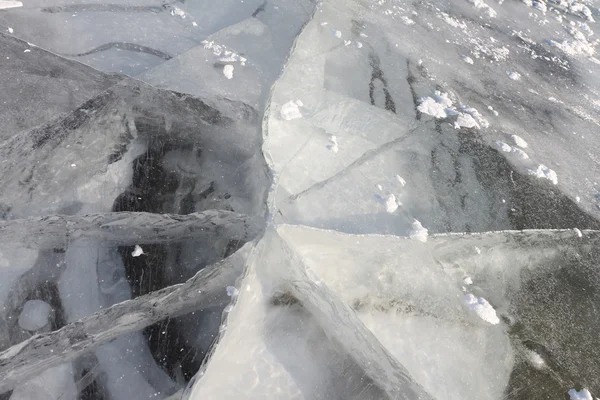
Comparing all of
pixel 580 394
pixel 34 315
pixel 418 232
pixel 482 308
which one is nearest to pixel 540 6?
pixel 418 232

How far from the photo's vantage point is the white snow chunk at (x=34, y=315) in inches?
49.3

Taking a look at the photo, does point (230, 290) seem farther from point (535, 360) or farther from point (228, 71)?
point (228, 71)

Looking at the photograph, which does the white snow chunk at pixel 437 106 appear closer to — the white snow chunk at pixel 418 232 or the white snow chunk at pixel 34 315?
the white snow chunk at pixel 418 232

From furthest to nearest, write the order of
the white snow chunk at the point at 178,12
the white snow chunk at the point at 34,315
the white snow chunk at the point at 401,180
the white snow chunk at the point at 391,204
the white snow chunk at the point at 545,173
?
the white snow chunk at the point at 178,12 → the white snow chunk at the point at 545,173 → the white snow chunk at the point at 401,180 → the white snow chunk at the point at 391,204 → the white snow chunk at the point at 34,315

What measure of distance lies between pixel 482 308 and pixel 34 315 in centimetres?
125

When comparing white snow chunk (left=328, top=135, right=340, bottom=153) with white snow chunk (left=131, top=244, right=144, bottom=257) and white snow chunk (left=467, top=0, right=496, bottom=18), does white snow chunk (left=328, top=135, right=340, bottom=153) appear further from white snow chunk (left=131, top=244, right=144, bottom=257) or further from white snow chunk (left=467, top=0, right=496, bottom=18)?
white snow chunk (left=467, top=0, right=496, bottom=18)

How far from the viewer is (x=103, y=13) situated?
90.9 inches

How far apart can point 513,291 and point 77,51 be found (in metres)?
1.93

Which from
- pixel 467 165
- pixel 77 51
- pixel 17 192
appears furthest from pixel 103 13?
pixel 467 165

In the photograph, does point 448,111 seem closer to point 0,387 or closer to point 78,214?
point 78,214

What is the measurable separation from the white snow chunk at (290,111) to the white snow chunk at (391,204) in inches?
19.4

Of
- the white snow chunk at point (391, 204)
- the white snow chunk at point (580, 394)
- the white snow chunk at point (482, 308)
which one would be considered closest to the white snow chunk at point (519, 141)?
the white snow chunk at point (391, 204)

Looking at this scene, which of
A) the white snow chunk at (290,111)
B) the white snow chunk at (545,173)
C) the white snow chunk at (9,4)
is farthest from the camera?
the white snow chunk at (9,4)

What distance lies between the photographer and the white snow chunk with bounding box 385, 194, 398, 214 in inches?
65.5
